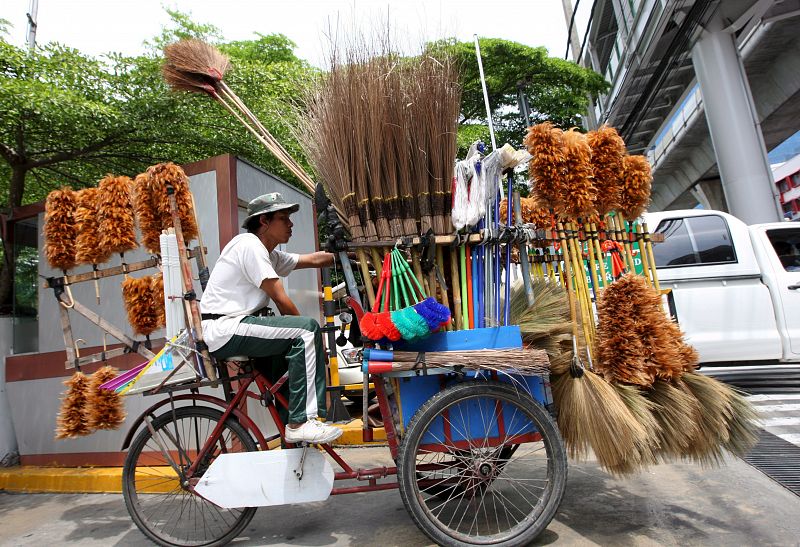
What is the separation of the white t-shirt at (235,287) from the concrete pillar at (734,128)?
40.9 ft

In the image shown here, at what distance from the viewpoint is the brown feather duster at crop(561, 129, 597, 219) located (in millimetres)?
2746

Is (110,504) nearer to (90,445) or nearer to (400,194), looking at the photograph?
(90,445)

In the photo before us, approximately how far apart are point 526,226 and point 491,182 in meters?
0.30

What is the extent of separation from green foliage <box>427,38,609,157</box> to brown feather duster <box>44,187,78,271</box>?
411 inches

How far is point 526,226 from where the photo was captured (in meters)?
2.71

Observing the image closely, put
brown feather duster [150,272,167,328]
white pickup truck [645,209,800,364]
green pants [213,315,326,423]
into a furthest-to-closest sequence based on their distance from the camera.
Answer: white pickup truck [645,209,800,364], brown feather duster [150,272,167,328], green pants [213,315,326,423]

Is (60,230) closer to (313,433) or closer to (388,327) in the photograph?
(313,433)

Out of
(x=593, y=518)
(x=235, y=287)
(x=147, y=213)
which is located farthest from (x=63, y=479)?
(x=593, y=518)

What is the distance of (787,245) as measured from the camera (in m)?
5.50

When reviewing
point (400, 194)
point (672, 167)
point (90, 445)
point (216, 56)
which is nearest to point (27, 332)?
point (90, 445)

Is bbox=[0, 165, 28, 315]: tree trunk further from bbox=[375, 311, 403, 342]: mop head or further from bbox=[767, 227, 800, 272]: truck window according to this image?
bbox=[767, 227, 800, 272]: truck window

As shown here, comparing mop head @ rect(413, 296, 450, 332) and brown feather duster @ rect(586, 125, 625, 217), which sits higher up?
brown feather duster @ rect(586, 125, 625, 217)

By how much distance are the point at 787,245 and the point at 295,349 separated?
549 cm

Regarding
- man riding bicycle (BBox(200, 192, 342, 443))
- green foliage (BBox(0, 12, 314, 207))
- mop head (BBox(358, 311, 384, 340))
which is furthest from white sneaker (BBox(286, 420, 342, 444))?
green foliage (BBox(0, 12, 314, 207))
